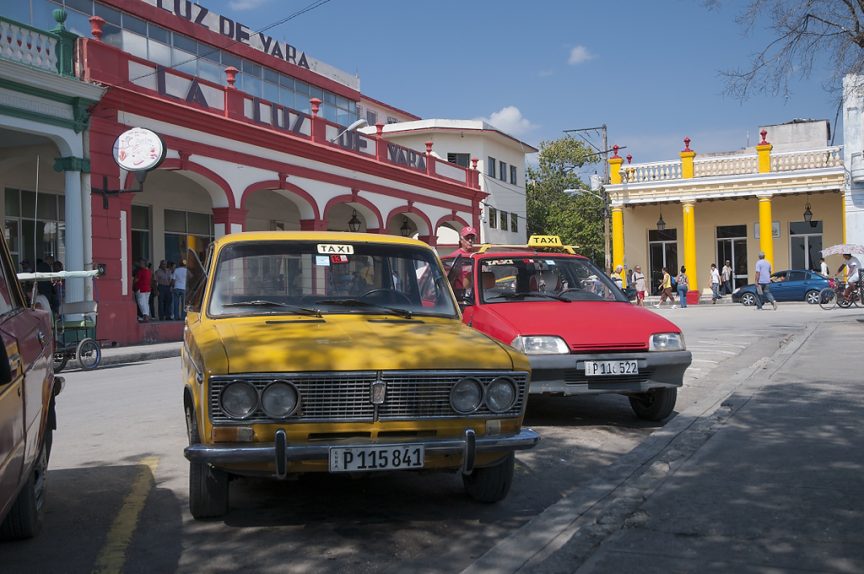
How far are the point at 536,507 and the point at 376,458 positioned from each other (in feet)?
4.19

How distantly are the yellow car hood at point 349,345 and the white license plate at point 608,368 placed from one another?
2080 mm

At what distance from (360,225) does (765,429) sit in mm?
23721

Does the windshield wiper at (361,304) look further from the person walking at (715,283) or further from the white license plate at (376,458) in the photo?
the person walking at (715,283)

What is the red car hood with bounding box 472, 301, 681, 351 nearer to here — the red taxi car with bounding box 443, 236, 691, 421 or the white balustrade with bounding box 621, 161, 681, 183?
the red taxi car with bounding box 443, 236, 691, 421

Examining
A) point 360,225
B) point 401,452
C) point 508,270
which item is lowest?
point 401,452

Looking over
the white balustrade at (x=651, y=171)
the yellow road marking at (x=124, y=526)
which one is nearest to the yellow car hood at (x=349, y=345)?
the yellow road marking at (x=124, y=526)

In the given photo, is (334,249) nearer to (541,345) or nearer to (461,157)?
(541,345)

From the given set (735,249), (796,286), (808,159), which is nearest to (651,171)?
(735,249)

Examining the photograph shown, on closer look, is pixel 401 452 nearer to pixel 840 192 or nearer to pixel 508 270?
pixel 508 270

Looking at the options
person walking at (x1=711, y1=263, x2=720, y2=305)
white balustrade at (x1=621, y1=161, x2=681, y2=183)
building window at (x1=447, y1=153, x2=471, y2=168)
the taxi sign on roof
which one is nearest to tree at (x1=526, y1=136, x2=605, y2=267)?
building window at (x1=447, y1=153, x2=471, y2=168)

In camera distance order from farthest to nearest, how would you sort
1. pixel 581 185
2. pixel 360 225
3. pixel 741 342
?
pixel 581 185
pixel 360 225
pixel 741 342

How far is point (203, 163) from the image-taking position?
68.5 ft

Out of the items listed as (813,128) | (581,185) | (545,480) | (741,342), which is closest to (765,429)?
(545,480)

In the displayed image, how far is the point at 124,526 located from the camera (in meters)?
4.48
